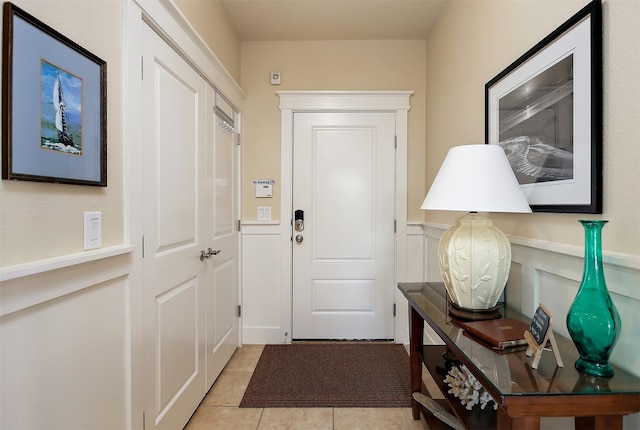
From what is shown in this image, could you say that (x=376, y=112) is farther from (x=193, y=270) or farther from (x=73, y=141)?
(x=73, y=141)

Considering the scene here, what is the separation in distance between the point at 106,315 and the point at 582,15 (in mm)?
1875

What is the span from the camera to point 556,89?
112 cm

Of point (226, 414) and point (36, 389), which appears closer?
point (36, 389)

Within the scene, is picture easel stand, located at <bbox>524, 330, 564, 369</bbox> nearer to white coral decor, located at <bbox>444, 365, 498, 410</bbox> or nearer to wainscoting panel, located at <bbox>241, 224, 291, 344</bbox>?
white coral decor, located at <bbox>444, 365, 498, 410</bbox>

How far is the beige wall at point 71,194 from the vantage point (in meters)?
0.79

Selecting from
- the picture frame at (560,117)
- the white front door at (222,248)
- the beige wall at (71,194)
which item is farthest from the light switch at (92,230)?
the picture frame at (560,117)

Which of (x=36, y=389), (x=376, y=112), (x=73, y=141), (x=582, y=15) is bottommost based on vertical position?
(x=36, y=389)

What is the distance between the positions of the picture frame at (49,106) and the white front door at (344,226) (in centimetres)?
176

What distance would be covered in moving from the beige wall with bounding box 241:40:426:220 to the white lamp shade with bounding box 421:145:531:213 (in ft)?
5.06

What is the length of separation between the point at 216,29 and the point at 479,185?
2018mm

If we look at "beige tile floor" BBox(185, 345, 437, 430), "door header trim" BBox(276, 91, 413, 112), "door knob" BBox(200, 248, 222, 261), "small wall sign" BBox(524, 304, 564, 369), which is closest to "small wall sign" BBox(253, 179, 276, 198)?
"door header trim" BBox(276, 91, 413, 112)

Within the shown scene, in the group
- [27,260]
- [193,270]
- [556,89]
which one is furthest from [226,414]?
[556,89]

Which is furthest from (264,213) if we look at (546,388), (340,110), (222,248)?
(546,388)

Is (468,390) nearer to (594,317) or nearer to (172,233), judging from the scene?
(594,317)
